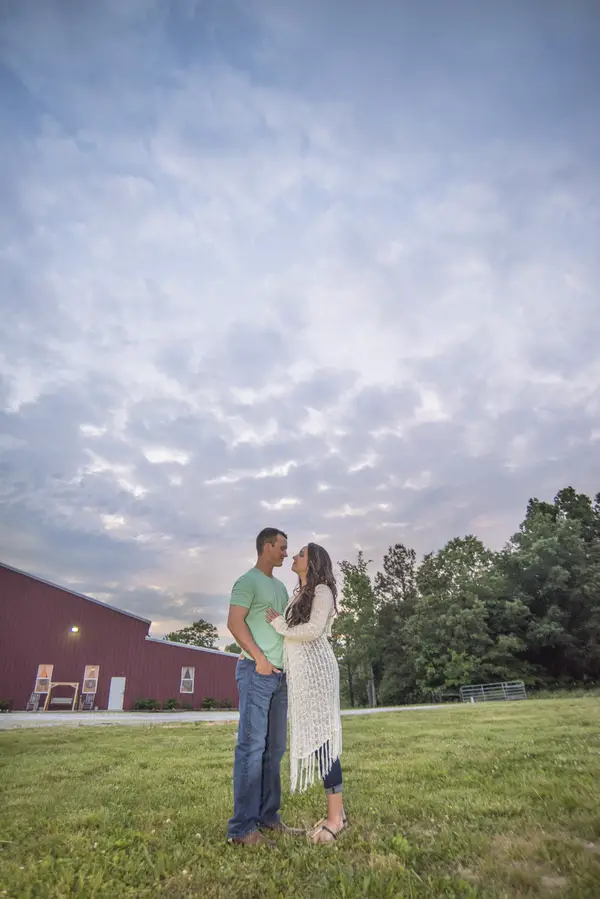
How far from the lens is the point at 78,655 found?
1120 inches

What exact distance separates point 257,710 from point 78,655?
29947 mm

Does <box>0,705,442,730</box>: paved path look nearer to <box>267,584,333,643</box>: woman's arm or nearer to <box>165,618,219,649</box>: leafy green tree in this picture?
<box>267,584,333,643</box>: woman's arm

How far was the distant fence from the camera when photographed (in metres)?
33.5

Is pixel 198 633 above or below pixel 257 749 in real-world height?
above

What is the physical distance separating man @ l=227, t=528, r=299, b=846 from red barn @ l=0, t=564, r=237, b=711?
28.9 metres

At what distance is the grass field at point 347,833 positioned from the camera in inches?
101

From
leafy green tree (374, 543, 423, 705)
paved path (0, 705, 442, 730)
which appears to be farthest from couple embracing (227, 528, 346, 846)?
leafy green tree (374, 543, 423, 705)

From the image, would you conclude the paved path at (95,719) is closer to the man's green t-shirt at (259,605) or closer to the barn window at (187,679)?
the barn window at (187,679)

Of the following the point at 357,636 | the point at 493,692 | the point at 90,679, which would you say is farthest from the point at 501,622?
the point at 90,679

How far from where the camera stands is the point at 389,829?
3438 millimetres

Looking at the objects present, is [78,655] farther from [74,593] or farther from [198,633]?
[198,633]

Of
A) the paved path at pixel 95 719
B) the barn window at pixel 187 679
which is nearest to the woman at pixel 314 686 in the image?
the paved path at pixel 95 719

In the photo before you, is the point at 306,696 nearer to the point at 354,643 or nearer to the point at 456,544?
the point at 456,544

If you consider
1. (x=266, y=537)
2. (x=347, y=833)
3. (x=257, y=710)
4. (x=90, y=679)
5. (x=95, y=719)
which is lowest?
(x=95, y=719)
